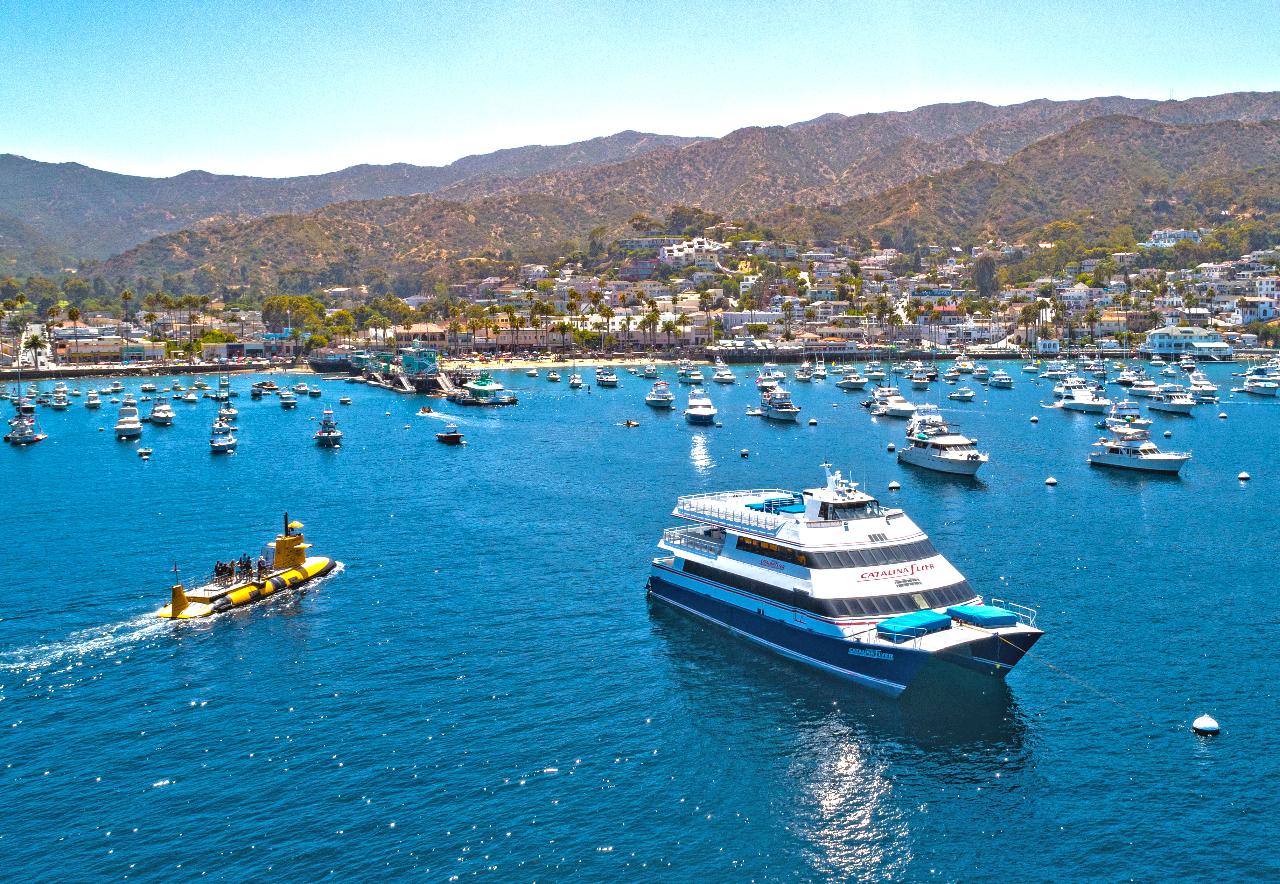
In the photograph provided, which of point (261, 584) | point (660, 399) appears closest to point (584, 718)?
point (261, 584)

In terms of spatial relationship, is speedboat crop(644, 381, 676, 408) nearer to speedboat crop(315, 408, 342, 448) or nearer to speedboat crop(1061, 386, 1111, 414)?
speedboat crop(315, 408, 342, 448)

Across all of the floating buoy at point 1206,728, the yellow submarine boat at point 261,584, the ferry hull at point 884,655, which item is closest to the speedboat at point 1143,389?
the floating buoy at point 1206,728

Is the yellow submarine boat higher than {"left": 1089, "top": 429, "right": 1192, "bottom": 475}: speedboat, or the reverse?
the yellow submarine boat

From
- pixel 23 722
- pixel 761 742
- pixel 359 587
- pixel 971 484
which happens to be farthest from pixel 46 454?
pixel 761 742

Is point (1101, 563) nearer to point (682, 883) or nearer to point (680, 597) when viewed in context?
point (680, 597)

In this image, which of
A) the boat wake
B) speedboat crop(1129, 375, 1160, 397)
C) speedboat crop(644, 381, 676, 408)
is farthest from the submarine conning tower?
speedboat crop(1129, 375, 1160, 397)

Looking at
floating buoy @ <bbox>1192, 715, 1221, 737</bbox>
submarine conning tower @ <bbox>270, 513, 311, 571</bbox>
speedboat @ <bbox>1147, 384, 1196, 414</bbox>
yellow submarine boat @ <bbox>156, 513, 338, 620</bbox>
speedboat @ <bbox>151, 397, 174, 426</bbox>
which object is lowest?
floating buoy @ <bbox>1192, 715, 1221, 737</bbox>
